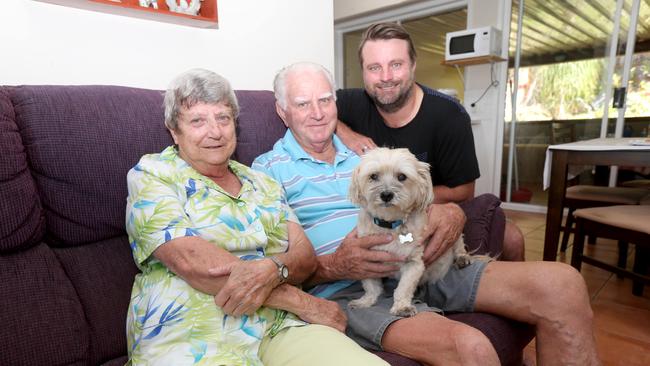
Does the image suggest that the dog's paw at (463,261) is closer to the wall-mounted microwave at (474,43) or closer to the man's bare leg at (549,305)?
the man's bare leg at (549,305)

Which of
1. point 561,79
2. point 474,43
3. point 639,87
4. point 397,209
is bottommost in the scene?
point 397,209

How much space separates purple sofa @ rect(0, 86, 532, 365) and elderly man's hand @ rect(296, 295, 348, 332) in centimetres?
18

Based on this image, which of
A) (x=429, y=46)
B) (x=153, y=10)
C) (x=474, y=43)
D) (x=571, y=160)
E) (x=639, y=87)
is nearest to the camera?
(x=153, y=10)

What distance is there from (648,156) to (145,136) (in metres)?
2.56

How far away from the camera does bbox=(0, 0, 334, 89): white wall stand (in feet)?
4.41

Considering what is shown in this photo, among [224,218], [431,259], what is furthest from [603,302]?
[224,218]

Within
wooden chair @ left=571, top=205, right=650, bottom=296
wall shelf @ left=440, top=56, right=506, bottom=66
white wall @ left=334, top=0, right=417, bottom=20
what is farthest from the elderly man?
white wall @ left=334, top=0, right=417, bottom=20

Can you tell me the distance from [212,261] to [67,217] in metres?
0.48

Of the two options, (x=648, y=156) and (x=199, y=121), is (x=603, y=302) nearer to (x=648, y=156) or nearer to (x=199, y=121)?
(x=648, y=156)

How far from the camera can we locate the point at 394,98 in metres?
1.84

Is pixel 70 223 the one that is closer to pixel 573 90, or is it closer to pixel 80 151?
pixel 80 151

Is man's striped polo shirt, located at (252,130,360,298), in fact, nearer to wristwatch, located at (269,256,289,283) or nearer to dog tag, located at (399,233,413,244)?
dog tag, located at (399,233,413,244)

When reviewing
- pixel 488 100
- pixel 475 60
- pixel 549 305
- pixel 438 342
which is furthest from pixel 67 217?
pixel 488 100

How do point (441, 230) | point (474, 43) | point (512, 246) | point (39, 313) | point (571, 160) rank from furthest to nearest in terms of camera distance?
point (474, 43)
point (571, 160)
point (512, 246)
point (441, 230)
point (39, 313)
